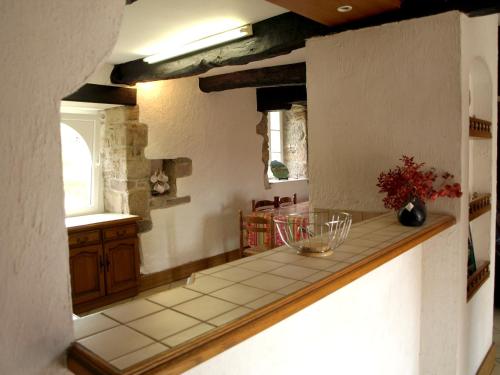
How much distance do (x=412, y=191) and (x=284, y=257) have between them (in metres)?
0.80

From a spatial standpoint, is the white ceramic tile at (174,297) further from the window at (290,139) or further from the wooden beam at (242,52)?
the window at (290,139)

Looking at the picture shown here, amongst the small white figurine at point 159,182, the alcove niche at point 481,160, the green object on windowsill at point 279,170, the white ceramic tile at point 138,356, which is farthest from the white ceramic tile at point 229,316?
the green object on windowsill at point 279,170

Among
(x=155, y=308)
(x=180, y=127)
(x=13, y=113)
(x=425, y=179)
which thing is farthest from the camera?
(x=180, y=127)

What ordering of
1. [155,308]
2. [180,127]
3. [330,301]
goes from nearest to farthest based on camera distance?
[155,308] < [330,301] < [180,127]

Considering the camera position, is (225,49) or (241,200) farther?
(241,200)

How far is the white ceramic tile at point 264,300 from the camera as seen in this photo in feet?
3.14

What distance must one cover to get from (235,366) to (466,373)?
1.77 meters

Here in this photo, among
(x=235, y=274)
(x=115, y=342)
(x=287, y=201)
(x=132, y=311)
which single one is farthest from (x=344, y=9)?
(x=287, y=201)

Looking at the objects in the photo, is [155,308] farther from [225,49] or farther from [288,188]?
[288,188]

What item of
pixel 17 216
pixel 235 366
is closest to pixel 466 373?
pixel 235 366

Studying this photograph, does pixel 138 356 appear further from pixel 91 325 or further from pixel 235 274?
pixel 235 274

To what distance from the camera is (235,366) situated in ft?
3.39

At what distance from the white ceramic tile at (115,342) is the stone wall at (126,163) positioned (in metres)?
3.31

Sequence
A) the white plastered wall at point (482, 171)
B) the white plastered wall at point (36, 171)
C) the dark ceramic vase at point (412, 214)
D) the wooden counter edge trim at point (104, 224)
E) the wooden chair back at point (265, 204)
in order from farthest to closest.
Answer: the wooden chair back at point (265, 204) < the wooden counter edge trim at point (104, 224) < the white plastered wall at point (482, 171) < the dark ceramic vase at point (412, 214) < the white plastered wall at point (36, 171)
